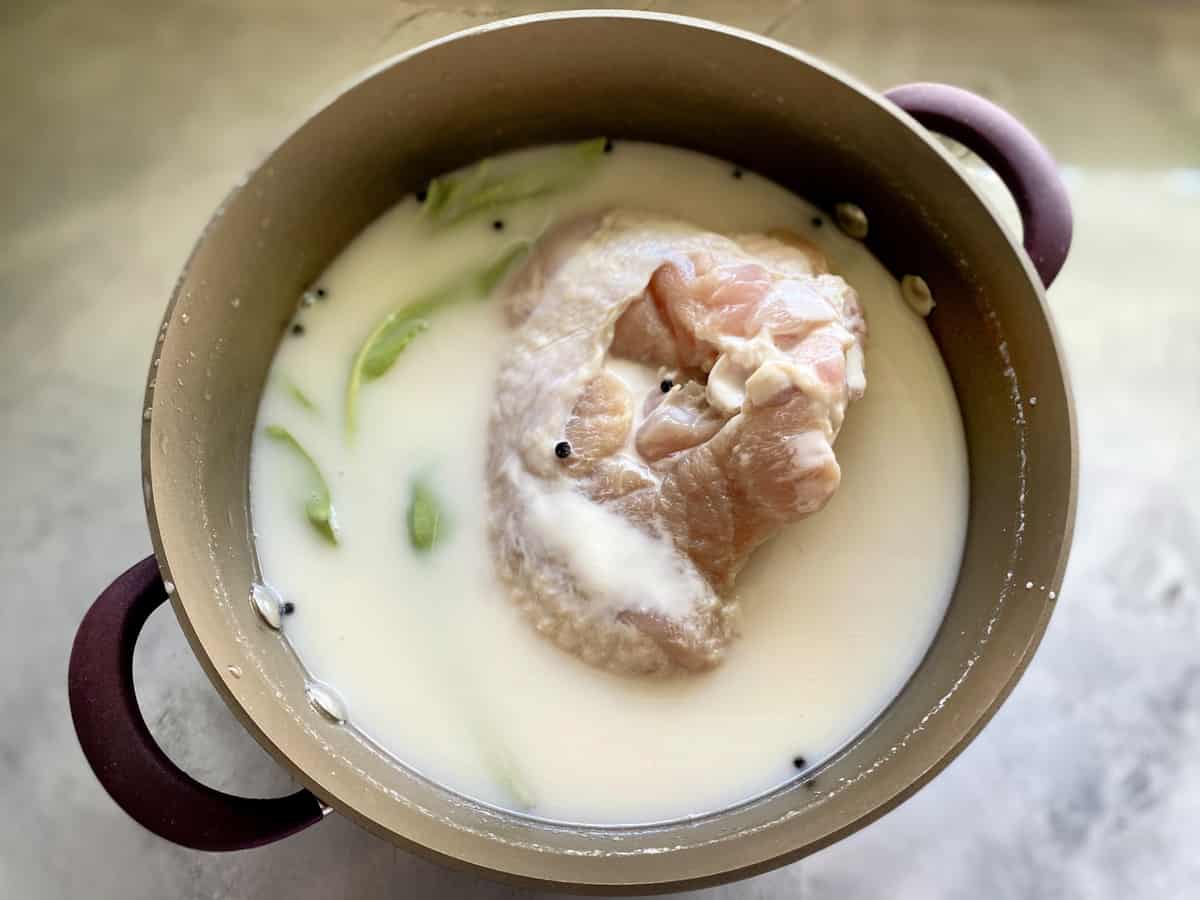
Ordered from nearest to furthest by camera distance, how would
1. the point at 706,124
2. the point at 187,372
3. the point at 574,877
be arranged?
the point at 574,877
the point at 187,372
the point at 706,124

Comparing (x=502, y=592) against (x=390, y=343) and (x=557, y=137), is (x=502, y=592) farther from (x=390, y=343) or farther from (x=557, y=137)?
(x=557, y=137)

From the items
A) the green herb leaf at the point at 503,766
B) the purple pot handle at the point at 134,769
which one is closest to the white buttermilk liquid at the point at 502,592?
the green herb leaf at the point at 503,766

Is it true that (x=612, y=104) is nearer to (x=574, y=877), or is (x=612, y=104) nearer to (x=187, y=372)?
(x=187, y=372)

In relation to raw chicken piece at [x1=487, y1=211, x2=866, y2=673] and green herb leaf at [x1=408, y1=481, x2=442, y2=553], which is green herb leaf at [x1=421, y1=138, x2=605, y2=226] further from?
green herb leaf at [x1=408, y1=481, x2=442, y2=553]

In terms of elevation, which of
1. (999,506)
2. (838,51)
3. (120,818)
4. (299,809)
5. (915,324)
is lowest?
(120,818)

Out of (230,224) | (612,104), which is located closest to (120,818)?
(230,224)

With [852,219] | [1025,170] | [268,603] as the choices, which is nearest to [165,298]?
[268,603]

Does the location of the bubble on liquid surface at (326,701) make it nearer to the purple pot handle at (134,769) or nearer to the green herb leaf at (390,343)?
the purple pot handle at (134,769)

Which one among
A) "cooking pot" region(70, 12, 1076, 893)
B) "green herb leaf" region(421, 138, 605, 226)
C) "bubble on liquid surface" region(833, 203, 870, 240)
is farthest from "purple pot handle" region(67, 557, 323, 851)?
"bubble on liquid surface" region(833, 203, 870, 240)
